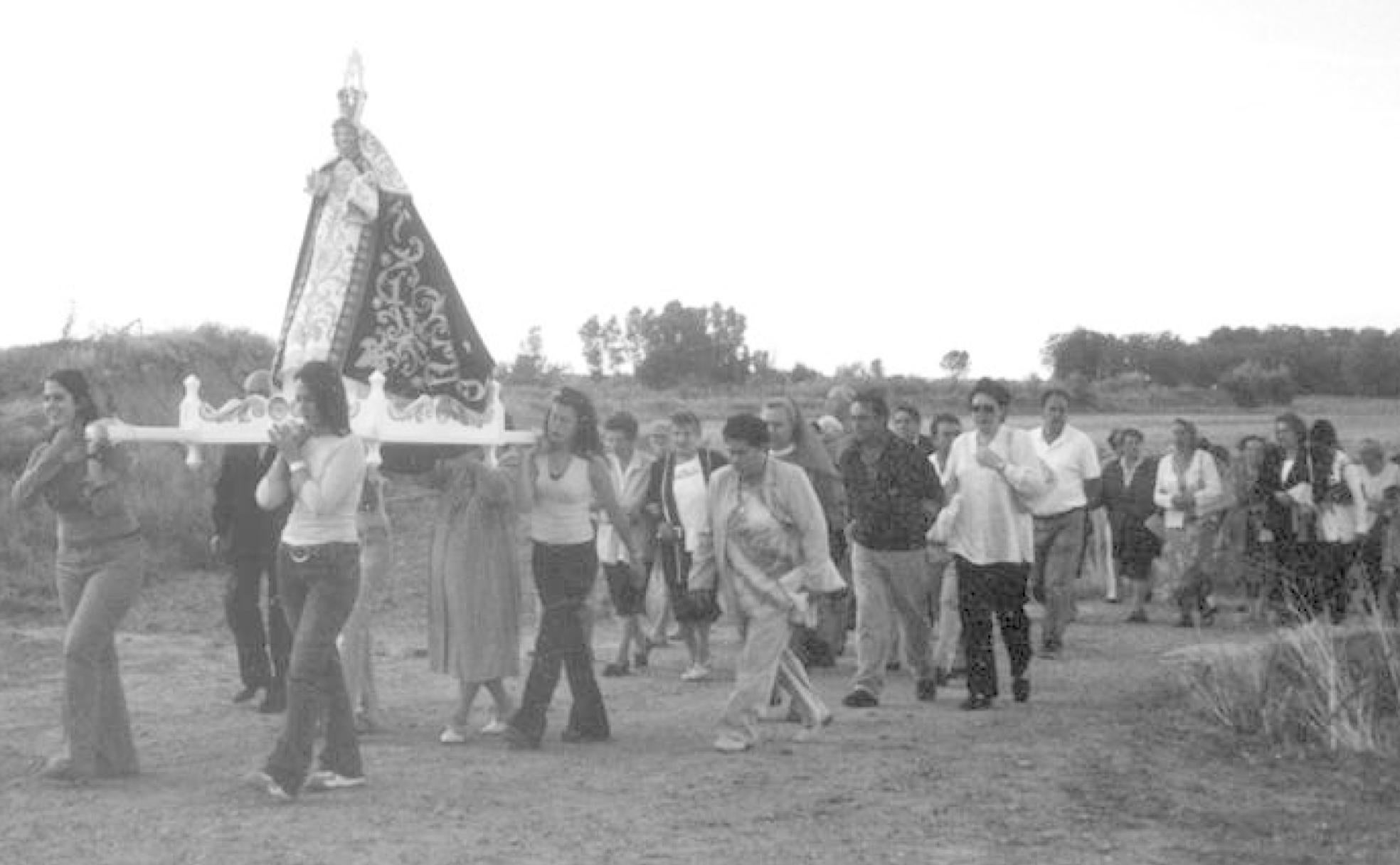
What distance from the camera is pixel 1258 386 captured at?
37.5 meters

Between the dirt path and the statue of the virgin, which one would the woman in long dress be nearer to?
the dirt path

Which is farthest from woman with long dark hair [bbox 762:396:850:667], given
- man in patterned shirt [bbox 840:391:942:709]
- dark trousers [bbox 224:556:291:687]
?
dark trousers [bbox 224:556:291:687]

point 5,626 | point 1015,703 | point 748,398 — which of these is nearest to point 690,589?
point 1015,703

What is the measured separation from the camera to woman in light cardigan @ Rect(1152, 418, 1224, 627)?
16.1 meters

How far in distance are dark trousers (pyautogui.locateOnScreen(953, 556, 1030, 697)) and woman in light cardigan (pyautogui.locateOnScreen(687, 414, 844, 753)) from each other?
151 centimetres

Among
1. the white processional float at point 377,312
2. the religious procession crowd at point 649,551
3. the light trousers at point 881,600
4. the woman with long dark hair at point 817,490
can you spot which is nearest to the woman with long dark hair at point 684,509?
the religious procession crowd at point 649,551

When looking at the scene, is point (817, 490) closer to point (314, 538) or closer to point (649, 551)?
point (649, 551)

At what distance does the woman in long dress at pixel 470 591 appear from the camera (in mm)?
9430

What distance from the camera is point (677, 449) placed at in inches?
497

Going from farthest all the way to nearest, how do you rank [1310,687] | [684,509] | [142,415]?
[142,415] → [684,509] → [1310,687]

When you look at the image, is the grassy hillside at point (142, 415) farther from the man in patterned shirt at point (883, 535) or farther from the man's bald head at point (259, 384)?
the man in patterned shirt at point (883, 535)

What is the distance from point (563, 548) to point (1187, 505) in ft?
28.0

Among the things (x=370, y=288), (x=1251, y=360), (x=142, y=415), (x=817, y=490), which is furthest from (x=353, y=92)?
(x=1251, y=360)

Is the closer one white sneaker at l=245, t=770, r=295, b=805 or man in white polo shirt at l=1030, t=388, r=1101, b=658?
white sneaker at l=245, t=770, r=295, b=805
